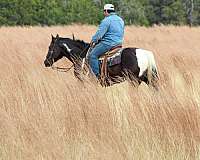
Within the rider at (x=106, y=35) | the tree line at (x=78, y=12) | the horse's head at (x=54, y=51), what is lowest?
the tree line at (x=78, y=12)

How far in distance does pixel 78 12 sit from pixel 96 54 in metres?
43.4

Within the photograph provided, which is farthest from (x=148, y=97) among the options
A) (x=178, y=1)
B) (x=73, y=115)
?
(x=178, y=1)

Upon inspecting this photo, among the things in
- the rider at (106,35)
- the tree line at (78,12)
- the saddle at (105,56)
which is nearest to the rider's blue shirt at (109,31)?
the rider at (106,35)

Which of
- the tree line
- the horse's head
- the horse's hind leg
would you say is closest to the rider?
the horse's hind leg

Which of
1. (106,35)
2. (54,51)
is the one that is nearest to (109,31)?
(106,35)

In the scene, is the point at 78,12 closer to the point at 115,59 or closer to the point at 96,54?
the point at 96,54

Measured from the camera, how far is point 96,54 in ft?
30.4

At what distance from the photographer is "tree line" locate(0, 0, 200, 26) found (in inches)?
1943

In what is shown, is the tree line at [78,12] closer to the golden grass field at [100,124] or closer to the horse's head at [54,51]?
the horse's head at [54,51]

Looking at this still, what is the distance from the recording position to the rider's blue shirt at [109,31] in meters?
9.29

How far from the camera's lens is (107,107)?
5.21 metres

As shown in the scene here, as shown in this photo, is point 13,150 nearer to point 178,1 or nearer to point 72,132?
point 72,132

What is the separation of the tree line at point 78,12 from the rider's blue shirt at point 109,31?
3980cm

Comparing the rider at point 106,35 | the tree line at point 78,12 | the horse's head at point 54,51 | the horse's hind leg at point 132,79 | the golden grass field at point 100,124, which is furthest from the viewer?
the tree line at point 78,12
